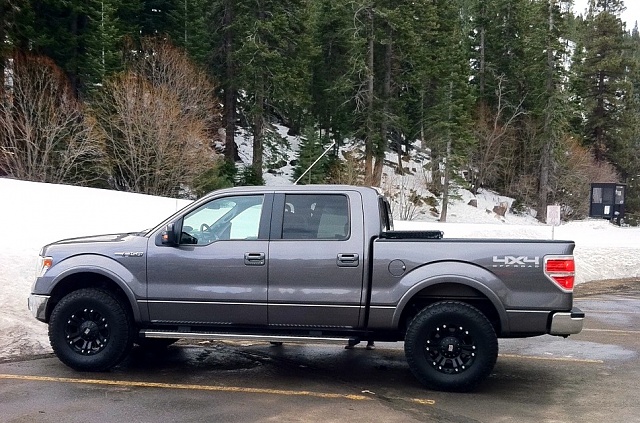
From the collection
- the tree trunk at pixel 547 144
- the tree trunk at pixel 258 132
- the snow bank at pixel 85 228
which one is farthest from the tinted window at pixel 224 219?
the tree trunk at pixel 547 144

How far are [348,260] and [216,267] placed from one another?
4.67ft

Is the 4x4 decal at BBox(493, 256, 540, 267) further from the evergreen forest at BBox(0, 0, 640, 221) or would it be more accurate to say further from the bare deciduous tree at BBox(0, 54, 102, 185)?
the evergreen forest at BBox(0, 0, 640, 221)

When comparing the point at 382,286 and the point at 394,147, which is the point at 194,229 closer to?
the point at 382,286

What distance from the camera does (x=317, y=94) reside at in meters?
56.4

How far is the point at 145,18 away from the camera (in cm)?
4434

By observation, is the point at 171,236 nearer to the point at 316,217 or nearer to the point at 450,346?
the point at 316,217

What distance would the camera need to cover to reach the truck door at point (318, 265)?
694 cm

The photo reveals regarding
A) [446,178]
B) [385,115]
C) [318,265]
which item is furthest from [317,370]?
[446,178]

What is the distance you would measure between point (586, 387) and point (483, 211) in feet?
161

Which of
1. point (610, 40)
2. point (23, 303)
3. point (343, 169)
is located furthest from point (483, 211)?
point (23, 303)

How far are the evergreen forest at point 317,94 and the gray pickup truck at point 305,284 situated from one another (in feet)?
79.3

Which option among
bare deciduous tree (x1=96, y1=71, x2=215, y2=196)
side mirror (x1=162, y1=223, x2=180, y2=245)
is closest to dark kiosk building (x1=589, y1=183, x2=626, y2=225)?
bare deciduous tree (x1=96, y1=71, x2=215, y2=196)

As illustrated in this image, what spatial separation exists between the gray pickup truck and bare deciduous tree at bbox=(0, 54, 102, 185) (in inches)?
942

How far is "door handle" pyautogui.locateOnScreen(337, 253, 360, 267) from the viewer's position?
692 cm
